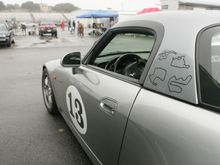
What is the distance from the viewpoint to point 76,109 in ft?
8.79

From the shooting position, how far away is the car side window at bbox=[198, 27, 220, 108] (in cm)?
139

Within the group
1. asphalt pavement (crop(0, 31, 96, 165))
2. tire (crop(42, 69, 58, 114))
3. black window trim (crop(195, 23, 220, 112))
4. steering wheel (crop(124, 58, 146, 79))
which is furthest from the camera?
tire (crop(42, 69, 58, 114))

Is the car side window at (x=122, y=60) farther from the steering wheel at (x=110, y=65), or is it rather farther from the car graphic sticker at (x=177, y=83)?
the car graphic sticker at (x=177, y=83)

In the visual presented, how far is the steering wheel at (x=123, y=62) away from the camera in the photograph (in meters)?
2.69

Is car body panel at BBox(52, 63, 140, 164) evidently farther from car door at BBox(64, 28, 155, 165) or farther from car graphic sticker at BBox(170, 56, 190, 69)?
car graphic sticker at BBox(170, 56, 190, 69)

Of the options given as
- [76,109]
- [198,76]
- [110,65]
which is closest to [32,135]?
A: [76,109]

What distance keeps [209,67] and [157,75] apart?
1.01 feet

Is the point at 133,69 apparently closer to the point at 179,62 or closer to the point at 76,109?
the point at 76,109

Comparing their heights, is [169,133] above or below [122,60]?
below

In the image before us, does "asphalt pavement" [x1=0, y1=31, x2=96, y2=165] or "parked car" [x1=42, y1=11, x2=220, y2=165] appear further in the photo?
"asphalt pavement" [x1=0, y1=31, x2=96, y2=165]

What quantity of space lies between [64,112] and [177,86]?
6.59ft

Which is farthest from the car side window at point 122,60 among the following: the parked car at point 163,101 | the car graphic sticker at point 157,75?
the car graphic sticker at point 157,75

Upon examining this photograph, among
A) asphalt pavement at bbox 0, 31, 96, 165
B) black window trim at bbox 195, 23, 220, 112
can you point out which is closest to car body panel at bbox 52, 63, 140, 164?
black window trim at bbox 195, 23, 220, 112

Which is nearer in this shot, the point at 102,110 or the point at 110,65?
the point at 102,110
